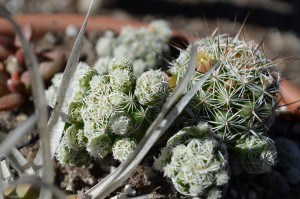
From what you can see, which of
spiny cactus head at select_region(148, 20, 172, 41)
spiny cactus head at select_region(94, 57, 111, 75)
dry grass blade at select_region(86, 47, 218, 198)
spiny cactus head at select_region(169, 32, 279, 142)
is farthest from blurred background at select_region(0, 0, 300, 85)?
dry grass blade at select_region(86, 47, 218, 198)

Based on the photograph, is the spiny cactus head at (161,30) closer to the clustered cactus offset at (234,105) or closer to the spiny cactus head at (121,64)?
the clustered cactus offset at (234,105)

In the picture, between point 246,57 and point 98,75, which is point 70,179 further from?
point 246,57

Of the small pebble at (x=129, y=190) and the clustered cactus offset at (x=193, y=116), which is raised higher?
the clustered cactus offset at (x=193, y=116)

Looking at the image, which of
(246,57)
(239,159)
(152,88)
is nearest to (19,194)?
(152,88)

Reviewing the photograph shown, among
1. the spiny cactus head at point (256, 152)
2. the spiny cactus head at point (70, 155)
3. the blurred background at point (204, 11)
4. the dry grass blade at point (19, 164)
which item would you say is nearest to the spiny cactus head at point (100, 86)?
the spiny cactus head at point (70, 155)

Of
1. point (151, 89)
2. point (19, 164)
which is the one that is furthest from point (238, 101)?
point (19, 164)

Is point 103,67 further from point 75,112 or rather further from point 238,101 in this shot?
point 238,101

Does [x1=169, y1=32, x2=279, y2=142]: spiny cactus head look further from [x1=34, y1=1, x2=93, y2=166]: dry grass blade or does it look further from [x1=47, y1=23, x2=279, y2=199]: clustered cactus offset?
[x1=34, y1=1, x2=93, y2=166]: dry grass blade
